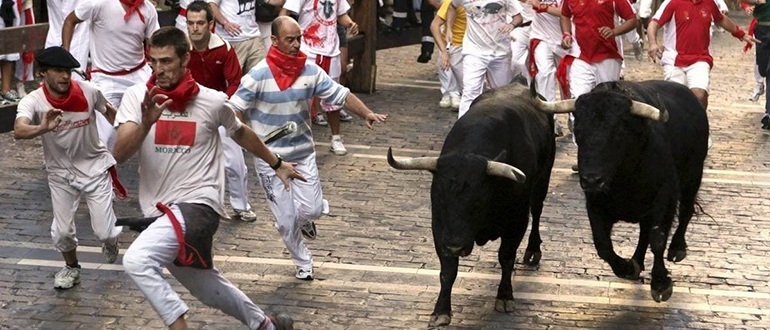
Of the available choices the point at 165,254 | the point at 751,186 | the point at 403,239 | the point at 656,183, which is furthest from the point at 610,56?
the point at 165,254

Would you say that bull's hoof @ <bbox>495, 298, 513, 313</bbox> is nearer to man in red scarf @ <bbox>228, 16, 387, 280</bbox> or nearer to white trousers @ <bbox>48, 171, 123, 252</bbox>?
man in red scarf @ <bbox>228, 16, 387, 280</bbox>

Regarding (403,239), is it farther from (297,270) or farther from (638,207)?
(638,207)

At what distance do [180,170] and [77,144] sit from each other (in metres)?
2.10

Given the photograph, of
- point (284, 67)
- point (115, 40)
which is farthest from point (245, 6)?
point (284, 67)

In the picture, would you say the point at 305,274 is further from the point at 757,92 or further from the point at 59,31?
the point at 757,92

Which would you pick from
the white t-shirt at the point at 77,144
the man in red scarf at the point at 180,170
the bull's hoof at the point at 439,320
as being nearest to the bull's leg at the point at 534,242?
the bull's hoof at the point at 439,320

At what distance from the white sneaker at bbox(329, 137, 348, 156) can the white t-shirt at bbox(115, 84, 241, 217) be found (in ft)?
21.6

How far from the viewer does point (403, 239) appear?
1166cm

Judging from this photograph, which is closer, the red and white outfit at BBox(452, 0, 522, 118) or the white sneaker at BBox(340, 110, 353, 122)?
the red and white outfit at BBox(452, 0, 522, 118)

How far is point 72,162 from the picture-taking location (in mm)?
10188

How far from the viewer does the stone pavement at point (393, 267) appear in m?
9.63

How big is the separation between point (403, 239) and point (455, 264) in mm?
2341

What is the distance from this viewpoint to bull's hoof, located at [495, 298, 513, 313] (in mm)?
9797

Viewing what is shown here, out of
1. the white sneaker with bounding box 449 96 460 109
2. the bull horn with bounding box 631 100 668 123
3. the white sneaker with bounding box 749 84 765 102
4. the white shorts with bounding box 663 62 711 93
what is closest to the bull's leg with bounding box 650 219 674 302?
the bull horn with bounding box 631 100 668 123
